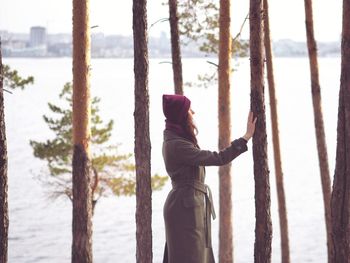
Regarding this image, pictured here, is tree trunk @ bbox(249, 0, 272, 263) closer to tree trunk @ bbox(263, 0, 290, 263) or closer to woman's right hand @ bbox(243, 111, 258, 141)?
woman's right hand @ bbox(243, 111, 258, 141)

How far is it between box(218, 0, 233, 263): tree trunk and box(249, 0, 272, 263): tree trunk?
3892mm

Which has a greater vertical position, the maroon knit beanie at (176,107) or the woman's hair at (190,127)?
the maroon knit beanie at (176,107)

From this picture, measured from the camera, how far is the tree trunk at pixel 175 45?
1066 centimetres

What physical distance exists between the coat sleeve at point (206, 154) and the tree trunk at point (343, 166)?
5.09ft

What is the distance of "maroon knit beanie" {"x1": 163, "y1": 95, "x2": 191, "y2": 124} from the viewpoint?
573cm

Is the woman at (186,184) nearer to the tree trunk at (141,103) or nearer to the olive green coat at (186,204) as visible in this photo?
the olive green coat at (186,204)

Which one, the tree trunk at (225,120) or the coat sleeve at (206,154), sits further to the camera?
the tree trunk at (225,120)

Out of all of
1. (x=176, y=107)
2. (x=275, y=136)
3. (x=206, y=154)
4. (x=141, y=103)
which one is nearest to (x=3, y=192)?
(x=141, y=103)

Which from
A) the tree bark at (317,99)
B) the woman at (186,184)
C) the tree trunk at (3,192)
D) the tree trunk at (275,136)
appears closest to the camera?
the woman at (186,184)

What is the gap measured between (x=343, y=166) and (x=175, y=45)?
467 centimetres

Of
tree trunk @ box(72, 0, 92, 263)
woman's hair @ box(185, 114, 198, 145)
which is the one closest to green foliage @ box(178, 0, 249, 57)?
tree trunk @ box(72, 0, 92, 263)

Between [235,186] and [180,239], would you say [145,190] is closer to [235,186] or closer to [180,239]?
[180,239]

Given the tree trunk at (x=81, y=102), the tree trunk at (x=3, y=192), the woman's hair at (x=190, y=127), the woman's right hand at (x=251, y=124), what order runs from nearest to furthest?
the woman's hair at (x=190, y=127) < the woman's right hand at (x=251, y=124) < the tree trunk at (x=3, y=192) < the tree trunk at (x=81, y=102)

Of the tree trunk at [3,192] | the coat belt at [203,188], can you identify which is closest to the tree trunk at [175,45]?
the tree trunk at [3,192]
